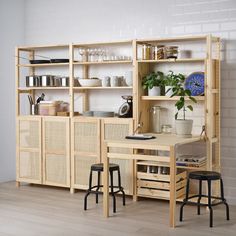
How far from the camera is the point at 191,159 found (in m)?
5.65

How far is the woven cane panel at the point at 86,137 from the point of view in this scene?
20.5 ft

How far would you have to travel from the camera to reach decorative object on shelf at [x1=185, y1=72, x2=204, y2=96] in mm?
5648

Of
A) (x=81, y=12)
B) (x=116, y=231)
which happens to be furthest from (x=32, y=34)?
(x=116, y=231)

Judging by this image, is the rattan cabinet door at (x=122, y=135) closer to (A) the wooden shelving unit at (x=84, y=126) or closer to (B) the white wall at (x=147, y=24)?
(A) the wooden shelving unit at (x=84, y=126)

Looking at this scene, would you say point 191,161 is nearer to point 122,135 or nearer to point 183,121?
point 183,121

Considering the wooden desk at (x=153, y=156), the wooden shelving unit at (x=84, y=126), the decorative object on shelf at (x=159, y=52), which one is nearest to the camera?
the wooden desk at (x=153, y=156)

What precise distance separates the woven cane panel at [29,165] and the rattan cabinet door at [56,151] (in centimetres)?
15

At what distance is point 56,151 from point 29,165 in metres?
0.52

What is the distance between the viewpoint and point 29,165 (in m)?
6.79

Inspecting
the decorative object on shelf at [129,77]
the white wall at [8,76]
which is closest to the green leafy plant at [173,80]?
the decorative object on shelf at [129,77]

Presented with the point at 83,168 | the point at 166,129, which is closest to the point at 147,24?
the point at 166,129

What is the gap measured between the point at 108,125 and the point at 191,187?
1272mm

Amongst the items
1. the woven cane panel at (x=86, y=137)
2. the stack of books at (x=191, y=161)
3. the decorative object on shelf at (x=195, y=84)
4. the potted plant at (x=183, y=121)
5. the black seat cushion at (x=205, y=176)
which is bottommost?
the black seat cushion at (x=205, y=176)

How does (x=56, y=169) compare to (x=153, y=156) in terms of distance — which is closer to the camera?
(x=153, y=156)
